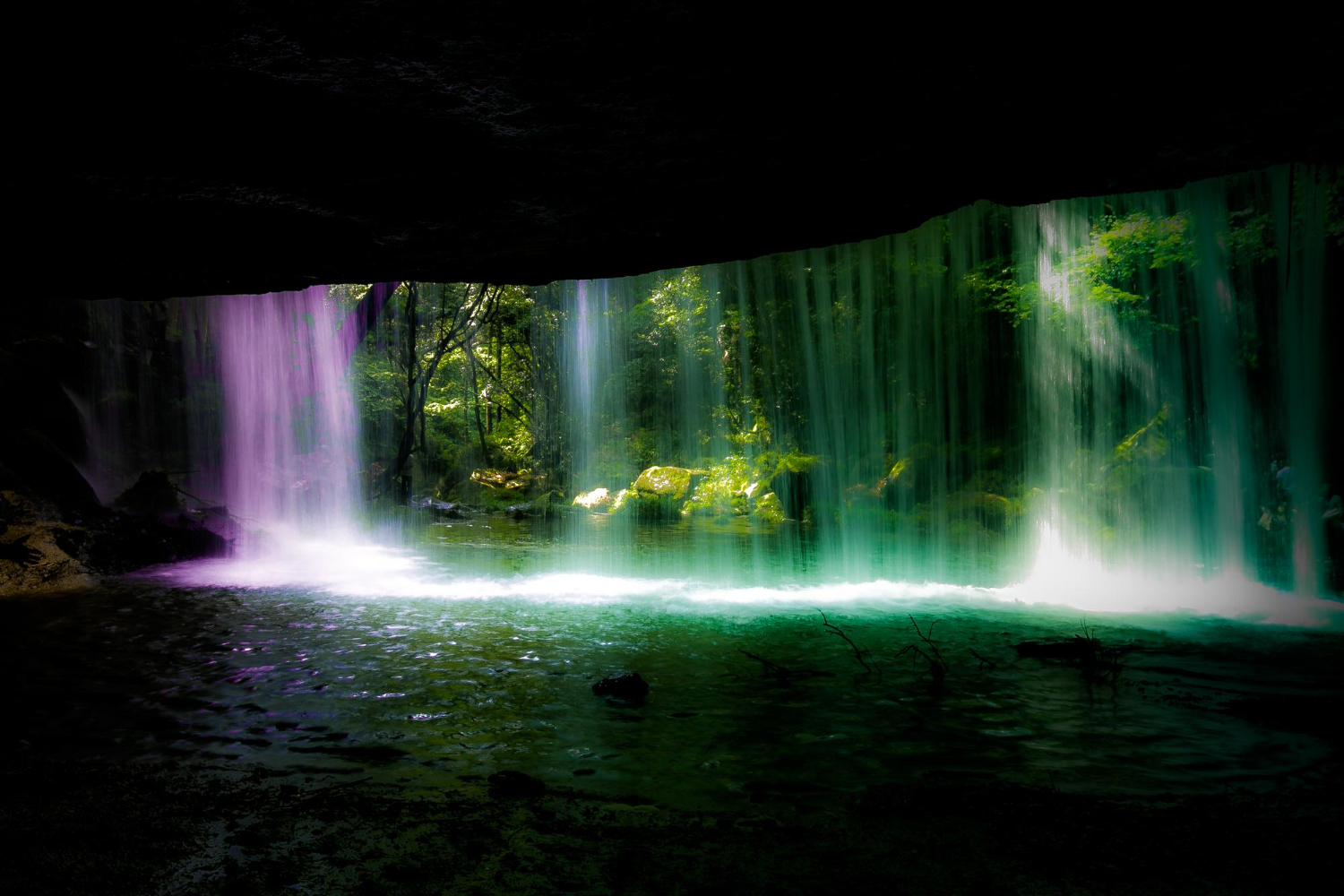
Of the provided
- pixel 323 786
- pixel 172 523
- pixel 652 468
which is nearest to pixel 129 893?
pixel 323 786

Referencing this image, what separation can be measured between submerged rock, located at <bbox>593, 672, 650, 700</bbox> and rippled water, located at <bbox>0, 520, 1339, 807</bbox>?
0.18 meters

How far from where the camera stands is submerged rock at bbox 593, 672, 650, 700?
20.0 ft

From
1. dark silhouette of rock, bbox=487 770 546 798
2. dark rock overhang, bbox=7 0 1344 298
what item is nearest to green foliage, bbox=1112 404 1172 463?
dark rock overhang, bbox=7 0 1344 298

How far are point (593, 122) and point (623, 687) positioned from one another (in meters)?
4.52

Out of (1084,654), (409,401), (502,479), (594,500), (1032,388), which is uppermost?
(409,401)

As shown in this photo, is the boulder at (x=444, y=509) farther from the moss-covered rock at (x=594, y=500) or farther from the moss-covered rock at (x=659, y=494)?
the moss-covered rock at (x=659, y=494)

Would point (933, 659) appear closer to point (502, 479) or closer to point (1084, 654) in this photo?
point (1084, 654)

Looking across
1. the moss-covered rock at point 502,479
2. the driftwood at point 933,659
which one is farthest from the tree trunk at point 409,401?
the driftwood at point 933,659

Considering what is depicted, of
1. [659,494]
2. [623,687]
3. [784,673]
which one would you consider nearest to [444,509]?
[659,494]

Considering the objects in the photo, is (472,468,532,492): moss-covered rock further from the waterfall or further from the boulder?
the waterfall

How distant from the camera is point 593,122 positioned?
3.83 metres

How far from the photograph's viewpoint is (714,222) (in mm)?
5102

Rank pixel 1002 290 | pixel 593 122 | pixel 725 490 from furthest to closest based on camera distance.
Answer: pixel 725 490, pixel 1002 290, pixel 593 122

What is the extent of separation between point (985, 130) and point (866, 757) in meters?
4.01
